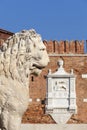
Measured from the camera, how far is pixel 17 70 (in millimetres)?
4773

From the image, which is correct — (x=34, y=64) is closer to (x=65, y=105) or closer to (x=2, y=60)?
(x=2, y=60)

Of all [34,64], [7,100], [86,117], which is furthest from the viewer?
[86,117]

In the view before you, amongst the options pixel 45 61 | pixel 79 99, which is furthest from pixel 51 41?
pixel 45 61

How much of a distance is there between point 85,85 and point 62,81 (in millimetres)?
756

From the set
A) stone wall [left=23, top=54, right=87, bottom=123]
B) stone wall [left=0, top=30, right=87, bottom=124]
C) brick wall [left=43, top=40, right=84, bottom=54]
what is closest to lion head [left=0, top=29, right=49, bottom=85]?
stone wall [left=0, top=30, right=87, bottom=124]

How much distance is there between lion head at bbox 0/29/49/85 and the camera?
15.5 ft

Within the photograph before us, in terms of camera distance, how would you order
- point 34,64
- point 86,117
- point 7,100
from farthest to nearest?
point 86,117 < point 34,64 < point 7,100

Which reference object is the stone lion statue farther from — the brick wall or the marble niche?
the brick wall

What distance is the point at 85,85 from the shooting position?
18.1 metres

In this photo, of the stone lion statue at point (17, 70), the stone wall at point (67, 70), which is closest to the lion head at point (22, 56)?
the stone lion statue at point (17, 70)

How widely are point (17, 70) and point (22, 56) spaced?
0.45ft

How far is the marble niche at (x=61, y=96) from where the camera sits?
58.2 ft

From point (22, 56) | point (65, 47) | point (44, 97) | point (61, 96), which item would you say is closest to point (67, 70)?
point (65, 47)

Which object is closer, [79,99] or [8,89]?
[8,89]
